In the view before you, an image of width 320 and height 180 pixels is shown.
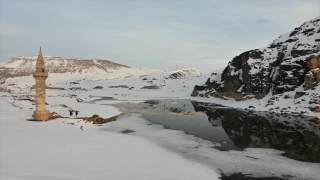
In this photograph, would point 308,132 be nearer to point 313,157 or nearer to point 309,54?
point 313,157

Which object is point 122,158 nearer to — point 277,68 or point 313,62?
point 313,62

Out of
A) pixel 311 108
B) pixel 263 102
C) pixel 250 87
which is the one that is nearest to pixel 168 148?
pixel 311 108

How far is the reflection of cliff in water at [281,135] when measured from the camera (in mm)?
16392

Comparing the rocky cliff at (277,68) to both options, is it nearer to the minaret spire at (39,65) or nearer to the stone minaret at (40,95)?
the stone minaret at (40,95)

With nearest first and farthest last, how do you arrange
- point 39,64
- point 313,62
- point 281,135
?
point 281,135 < point 39,64 < point 313,62

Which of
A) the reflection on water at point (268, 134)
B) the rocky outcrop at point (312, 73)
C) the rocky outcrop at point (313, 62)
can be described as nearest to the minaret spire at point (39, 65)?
the reflection on water at point (268, 134)

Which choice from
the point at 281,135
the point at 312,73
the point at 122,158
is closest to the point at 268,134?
the point at 281,135

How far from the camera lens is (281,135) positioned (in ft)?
70.1

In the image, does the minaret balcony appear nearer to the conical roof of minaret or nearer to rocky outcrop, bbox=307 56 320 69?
the conical roof of minaret

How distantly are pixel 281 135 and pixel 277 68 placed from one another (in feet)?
96.8

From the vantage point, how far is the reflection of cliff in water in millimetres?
16392

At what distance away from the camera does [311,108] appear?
32.2 meters

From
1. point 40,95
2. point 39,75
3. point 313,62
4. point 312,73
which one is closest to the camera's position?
point 39,75

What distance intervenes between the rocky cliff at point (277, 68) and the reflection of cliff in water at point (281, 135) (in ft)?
44.4
